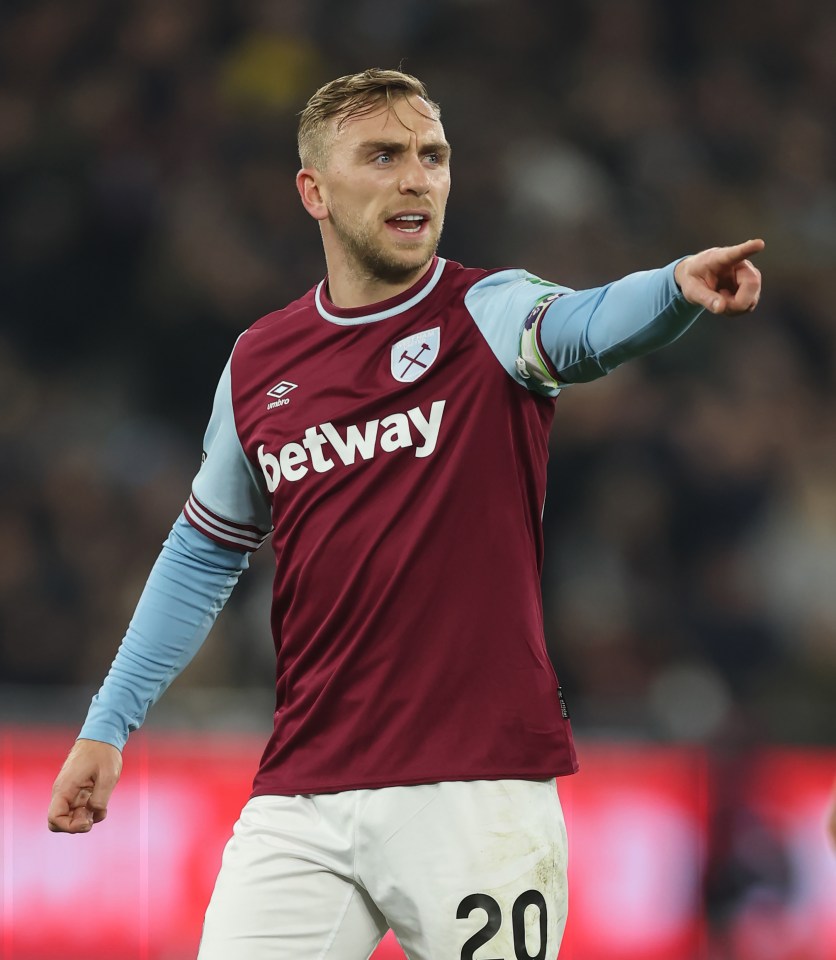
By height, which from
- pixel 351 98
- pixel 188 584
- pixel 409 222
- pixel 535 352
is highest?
pixel 351 98

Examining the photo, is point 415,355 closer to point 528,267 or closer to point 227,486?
point 227,486

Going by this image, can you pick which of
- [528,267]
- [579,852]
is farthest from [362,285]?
[528,267]

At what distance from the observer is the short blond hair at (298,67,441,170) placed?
3.15 metres

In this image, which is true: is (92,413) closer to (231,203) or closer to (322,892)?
(231,203)

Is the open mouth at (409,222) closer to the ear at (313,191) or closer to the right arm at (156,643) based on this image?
the ear at (313,191)

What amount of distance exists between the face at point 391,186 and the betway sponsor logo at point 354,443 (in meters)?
0.33

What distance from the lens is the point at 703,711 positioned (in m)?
6.50

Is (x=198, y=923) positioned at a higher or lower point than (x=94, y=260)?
lower

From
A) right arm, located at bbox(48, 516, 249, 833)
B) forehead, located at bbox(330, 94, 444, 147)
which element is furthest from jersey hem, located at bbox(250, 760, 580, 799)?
forehead, located at bbox(330, 94, 444, 147)

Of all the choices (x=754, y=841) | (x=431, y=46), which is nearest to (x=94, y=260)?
(x=431, y=46)

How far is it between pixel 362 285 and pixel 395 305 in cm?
10

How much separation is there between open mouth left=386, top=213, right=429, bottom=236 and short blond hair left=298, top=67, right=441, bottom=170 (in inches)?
8.4

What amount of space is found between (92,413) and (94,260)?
31.6 inches

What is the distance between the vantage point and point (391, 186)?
3.10 metres
